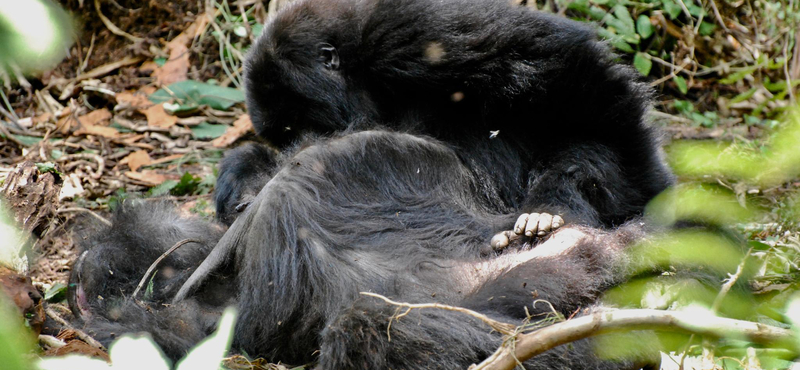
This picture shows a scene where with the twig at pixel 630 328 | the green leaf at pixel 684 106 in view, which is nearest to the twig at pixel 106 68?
the green leaf at pixel 684 106

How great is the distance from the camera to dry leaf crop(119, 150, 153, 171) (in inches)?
211

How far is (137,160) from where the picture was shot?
541 centimetres

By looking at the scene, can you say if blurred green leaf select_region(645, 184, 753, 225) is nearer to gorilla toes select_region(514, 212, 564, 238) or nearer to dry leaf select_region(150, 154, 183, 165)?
gorilla toes select_region(514, 212, 564, 238)

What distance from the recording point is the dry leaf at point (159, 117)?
19.3 feet

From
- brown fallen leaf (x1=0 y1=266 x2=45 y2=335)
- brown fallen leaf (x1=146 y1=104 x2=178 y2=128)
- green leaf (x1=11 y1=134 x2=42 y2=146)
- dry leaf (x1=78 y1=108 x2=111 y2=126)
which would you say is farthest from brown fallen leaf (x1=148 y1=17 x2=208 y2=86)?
brown fallen leaf (x1=0 y1=266 x2=45 y2=335)

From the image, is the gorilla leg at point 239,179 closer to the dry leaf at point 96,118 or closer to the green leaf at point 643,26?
the dry leaf at point 96,118

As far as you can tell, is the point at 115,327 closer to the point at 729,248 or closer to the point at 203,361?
the point at 203,361

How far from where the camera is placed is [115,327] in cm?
262

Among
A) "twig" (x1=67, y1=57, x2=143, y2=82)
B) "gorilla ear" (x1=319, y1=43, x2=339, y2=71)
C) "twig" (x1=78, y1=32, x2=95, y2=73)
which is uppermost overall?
"gorilla ear" (x1=319, y1=43, x2=339, y2=71)

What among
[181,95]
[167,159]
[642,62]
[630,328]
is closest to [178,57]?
[181,95]

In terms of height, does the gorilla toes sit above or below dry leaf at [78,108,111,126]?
above

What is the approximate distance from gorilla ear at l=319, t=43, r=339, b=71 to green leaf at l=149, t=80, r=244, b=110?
2.75 meters

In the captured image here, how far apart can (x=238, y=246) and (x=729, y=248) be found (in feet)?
5.71

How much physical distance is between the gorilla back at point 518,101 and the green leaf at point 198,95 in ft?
9.91
